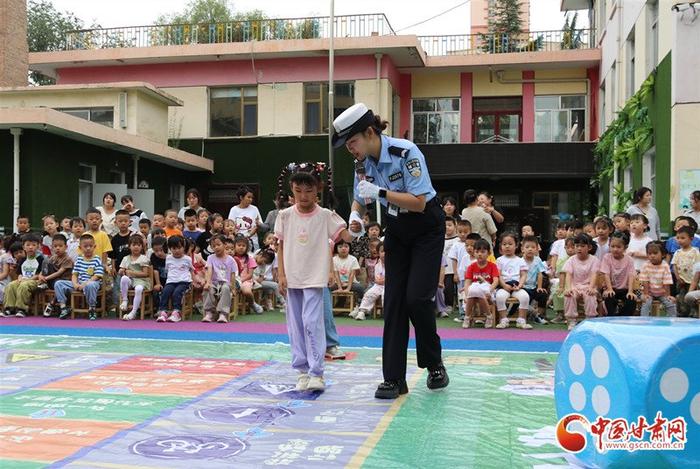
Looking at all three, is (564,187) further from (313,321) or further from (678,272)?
(313,321)

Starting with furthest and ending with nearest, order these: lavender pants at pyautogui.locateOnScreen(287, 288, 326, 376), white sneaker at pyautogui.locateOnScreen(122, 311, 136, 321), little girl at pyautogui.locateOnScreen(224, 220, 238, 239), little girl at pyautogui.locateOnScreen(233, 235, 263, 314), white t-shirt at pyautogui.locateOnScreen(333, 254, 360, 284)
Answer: little girl at pyautogui.locateOnScreen(224, 220, 238, 239)
white t-shirt at pyautogui.locateOnScreen(333, 254, 360, 284)
little girl at pyautogui.locateOnScreen(233, 235, 263, 314)
white sneaker at pyautogui.locateOnScreen(122, 311, 136, 321)
lavender pants at pyautogui.locateOnScreen(287, 288, 326, 376)

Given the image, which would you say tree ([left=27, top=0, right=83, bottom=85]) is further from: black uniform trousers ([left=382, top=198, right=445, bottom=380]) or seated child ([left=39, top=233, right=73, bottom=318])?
black uniform trousers ([left=382, top=198, right=445, bottom=380])

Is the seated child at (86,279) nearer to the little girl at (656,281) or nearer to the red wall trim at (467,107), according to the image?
the little girl at (656,281)

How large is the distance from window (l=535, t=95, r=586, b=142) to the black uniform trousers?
16.8 metres

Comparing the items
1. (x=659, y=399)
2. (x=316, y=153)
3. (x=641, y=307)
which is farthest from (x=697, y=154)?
(x=316, y=153)

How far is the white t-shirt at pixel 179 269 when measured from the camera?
9211 millimetres

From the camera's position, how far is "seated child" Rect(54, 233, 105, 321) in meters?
9.43

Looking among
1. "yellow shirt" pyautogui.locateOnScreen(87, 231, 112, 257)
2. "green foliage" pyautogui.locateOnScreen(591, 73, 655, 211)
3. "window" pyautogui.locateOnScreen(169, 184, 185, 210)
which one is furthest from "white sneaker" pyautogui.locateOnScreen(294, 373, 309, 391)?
"window" pyautogui.locateOnScreen(169, 184, 185, 210)

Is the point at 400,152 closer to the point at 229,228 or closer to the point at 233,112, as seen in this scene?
the point at 229,228

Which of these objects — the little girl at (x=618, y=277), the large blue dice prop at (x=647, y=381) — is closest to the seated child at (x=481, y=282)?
the little girl at (x=618, y=277)

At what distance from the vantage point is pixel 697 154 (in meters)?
10.5

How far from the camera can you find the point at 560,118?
20359 mm

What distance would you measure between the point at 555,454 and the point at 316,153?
52.5 feet

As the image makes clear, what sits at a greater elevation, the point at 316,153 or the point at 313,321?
the point at 316,153
